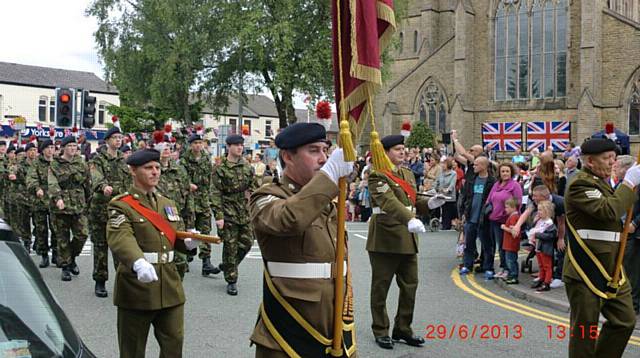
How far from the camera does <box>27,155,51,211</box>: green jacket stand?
11.8 meters

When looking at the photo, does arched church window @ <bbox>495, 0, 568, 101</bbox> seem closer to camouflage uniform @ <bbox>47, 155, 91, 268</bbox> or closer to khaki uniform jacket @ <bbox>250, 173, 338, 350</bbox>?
camouflage uniform @ <bbox>47, 155, 91, 268</bbox>

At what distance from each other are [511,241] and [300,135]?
7515mm

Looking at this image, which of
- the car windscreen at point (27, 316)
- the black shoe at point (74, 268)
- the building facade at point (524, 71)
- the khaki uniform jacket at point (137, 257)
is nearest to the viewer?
the car windscreen at point (27, 316)

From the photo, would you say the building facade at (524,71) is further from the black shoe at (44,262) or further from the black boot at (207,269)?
the black shoe at (44,262)

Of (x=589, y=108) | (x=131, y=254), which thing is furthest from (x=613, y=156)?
(x=589, y=108)

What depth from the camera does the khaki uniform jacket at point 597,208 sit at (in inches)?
207

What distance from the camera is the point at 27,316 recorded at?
3.03m

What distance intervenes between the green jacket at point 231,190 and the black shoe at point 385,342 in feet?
11.7

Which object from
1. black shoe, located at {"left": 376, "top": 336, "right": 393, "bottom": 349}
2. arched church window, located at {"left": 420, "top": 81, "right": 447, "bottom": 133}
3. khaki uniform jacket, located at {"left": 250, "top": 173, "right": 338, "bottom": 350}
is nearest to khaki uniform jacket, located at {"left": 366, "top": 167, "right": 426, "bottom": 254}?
black shoe, located at {"left": 376, "top": 336, "right": 393, "bottom": 349}

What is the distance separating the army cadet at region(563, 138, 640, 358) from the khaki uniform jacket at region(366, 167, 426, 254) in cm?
148

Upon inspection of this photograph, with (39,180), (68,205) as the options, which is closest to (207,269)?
(68,205)

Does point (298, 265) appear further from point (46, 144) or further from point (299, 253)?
point (46, 144)

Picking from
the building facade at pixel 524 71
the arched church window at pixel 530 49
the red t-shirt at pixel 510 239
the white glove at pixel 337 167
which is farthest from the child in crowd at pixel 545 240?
the arched church window at pixel 530 49

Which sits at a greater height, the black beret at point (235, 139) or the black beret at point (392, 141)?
the black beret at point (235, 139)
